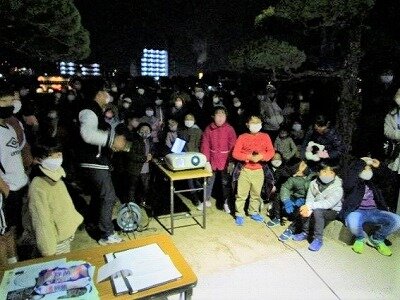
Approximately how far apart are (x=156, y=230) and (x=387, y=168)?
3682 millimetres

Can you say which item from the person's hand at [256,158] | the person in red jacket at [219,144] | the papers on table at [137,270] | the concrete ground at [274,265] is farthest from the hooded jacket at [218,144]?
the papers on table at [137,270]

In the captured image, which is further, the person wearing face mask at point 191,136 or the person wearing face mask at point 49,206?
the person wearing face mask at point 191,136

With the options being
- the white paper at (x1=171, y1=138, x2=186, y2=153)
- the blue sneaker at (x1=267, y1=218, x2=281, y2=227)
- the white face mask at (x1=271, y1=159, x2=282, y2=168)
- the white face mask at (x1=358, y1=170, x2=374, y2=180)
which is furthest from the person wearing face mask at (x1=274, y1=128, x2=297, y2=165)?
the white paper at (x1=171, y1=138, x2=186, y2=153)

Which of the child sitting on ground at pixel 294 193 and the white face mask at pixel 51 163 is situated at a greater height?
the white face mask at pixel 51 163

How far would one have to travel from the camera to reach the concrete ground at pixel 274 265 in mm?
3652

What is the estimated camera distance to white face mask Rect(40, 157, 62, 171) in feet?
9.51

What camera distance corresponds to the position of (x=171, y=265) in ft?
7.82

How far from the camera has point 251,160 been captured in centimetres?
527

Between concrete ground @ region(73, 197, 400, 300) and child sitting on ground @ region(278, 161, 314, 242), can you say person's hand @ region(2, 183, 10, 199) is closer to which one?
concrete ground @ region(73, 197, 400, 300)

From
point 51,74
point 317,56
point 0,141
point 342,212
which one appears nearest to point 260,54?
point 317,56

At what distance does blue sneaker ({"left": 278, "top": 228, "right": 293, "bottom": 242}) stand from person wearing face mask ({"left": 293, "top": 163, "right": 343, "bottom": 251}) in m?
0.32

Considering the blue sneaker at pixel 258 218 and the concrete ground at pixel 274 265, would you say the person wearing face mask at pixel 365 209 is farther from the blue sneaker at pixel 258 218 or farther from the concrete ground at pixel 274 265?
the blue sneaker at pixel 258 218

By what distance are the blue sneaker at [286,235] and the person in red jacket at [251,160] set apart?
62 cm

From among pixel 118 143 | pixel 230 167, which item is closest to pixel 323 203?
pixel 230 167
